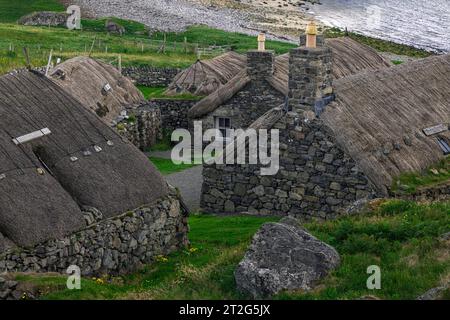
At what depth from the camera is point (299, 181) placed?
85.9ft

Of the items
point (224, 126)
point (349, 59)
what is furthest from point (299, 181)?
point (349, 59)

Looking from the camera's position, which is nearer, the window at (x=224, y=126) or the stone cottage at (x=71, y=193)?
the stone cottage at (x=71, y=193)

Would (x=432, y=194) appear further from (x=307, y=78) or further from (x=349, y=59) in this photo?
(x=349, y=59)

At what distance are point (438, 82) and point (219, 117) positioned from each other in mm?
9073

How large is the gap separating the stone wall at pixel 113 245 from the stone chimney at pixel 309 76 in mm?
4971

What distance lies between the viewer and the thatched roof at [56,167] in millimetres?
18953

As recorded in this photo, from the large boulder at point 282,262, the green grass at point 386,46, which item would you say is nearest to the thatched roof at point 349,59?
the large boulder at point 282,262

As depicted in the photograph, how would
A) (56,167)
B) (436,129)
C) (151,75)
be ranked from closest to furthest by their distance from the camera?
(56,167)
(436,129)
(151,75)

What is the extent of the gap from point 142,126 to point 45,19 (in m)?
49.0

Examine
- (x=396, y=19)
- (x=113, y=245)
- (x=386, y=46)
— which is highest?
(x=113, y=245)


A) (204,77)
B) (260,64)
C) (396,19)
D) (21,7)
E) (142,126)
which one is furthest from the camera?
(396,19)

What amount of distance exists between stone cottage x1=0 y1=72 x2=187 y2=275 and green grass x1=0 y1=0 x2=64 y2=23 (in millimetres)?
69321

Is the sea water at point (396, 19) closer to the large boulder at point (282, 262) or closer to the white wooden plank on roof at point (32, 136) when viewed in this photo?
the white wooden plank on roof at point (32, 136)
